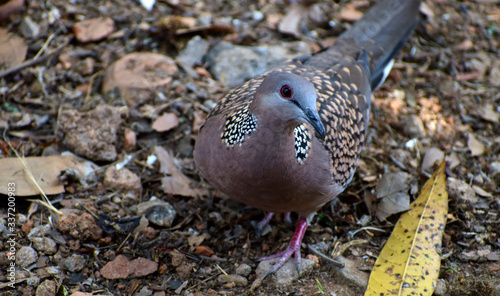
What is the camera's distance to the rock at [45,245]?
3.17 m

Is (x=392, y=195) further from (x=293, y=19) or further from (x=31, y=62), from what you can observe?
(x=31, y=62)

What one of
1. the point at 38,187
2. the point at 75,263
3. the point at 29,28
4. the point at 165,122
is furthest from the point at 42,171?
the point at 29,28

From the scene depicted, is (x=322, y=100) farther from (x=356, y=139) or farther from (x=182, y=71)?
(x=182, y=71)

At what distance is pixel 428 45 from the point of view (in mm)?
5680

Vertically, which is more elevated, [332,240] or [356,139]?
[356,139]

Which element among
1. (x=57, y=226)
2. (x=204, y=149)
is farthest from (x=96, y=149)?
(x=204, y=149)

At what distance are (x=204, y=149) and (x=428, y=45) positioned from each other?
12.3ft

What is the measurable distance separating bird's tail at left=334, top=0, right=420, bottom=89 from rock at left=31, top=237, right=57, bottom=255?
3201 millimetres

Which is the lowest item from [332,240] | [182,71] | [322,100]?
[332,240]

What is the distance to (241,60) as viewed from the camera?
5.09m

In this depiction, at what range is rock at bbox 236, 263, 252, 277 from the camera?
133 inches

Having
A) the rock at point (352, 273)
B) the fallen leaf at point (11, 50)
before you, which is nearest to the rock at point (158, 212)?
the rock at point (352, 273)

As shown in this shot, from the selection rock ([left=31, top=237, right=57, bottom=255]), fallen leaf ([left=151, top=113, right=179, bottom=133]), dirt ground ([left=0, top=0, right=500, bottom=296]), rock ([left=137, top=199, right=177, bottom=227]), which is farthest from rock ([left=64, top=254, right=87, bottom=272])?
fallen leaf ([left=151, top=113, right=179, bottom=133])

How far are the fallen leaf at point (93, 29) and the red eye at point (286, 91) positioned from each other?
9.88 ft
